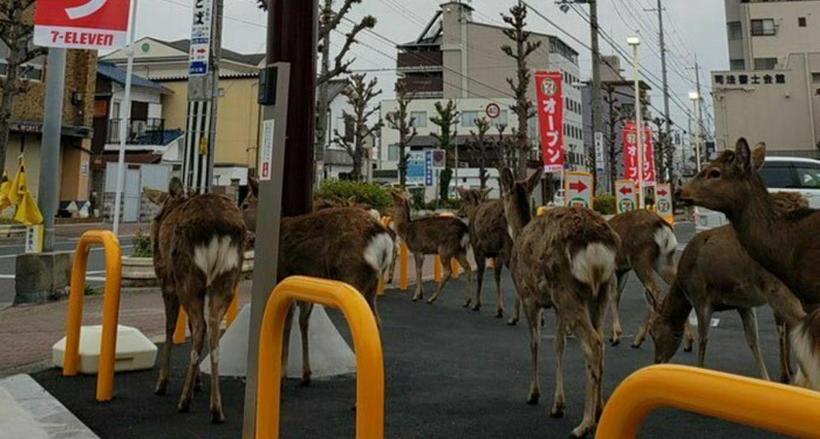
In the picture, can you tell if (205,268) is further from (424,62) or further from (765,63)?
(424,62)

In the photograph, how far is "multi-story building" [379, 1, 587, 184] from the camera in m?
65.2

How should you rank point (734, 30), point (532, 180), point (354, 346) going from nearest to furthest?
point (354, 346)
point (532, 180)
point (734, 30)

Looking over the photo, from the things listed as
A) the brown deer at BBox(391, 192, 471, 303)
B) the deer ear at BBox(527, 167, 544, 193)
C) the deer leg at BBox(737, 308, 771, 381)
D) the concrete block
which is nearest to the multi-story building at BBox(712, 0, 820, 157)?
the brown deer at BBox(391, 192, 471, 303)

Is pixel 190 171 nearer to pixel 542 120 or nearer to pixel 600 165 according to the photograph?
pixel 542 120

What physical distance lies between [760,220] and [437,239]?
7089 mm

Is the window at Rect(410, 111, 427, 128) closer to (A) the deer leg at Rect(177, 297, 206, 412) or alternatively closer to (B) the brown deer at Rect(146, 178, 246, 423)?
(B) the brown deer at Rect(146, 178, 246, 423)

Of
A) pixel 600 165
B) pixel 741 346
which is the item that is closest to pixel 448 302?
pixel 741 346

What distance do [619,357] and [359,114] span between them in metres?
28.6

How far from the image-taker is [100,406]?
4.25 meters

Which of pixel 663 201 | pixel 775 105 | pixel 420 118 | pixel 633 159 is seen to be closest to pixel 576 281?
pixel 663 201

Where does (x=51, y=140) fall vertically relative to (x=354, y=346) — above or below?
above

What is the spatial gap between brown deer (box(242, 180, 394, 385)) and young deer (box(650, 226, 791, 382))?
2.50 metres

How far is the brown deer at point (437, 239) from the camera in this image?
10.5m

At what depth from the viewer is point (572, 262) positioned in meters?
3.95
